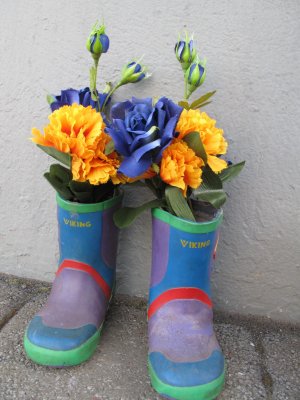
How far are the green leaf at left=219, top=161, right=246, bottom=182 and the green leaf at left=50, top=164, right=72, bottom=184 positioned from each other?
33 cm

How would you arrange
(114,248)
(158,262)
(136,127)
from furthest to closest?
(114,248) → (158,262) → (136,127)

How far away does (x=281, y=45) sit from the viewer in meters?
0.93

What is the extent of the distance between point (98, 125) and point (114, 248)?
321 mm

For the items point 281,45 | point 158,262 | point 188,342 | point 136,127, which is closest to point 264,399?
point 188,342

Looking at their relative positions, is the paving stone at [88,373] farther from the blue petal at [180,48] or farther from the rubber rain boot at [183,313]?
the blue petal at [180,48]

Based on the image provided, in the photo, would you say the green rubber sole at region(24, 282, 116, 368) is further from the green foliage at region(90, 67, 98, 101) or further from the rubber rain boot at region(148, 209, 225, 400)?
the green foliage at region(90, 67, 98, 101)

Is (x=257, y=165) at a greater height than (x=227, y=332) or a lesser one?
greater

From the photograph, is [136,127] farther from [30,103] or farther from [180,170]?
[30,103]

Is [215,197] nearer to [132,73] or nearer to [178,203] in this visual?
[178,203]

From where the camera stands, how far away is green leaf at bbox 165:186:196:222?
869 millimetres

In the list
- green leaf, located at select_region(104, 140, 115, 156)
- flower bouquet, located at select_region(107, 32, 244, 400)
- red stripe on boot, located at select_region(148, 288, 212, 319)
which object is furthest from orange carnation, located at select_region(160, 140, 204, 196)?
red stripe on boot, located at select_region(148, 288, 212, 319)

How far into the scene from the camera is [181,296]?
92cm

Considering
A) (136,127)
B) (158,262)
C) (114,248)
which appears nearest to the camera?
(136,127)

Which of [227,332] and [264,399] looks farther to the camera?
[227,332]
